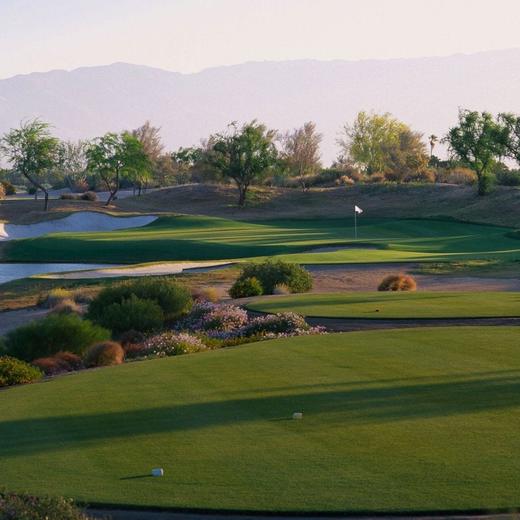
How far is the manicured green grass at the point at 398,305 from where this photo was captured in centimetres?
2262

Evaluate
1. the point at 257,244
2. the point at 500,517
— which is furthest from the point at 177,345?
the point at 257,244

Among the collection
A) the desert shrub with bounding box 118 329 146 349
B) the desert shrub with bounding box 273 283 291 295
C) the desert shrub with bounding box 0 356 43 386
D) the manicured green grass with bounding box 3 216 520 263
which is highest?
the desert shrub with bounding box 0 356 43 386

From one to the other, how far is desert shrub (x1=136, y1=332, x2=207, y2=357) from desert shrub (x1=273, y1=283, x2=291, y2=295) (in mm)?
10074

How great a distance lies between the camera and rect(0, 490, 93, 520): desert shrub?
7.59 metres

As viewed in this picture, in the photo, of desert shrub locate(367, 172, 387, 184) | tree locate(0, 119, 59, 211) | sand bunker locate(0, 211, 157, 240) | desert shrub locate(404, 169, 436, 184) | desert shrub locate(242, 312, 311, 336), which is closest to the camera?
desert shrub locate(242, 312, 311, 336)

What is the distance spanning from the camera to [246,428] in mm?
11750

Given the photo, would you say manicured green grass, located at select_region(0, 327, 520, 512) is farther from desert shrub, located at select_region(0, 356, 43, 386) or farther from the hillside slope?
the hillside slope

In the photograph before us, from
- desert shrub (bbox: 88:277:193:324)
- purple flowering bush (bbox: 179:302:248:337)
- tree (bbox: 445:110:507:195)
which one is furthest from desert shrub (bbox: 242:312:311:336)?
tree (bbox: 445:110:507:195)

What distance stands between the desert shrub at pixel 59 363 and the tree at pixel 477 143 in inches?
2346

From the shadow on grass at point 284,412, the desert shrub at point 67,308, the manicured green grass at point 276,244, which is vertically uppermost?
the shadow on grass at point 284,412

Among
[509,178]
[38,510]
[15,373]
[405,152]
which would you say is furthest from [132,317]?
[405,152]

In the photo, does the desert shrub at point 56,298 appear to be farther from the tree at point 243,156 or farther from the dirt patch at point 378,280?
the tree at point 243,156

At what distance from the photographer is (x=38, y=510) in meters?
7.73

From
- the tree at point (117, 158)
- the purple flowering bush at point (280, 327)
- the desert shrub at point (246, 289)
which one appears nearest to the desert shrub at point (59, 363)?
the purple flowering bush at point (280, 327)
